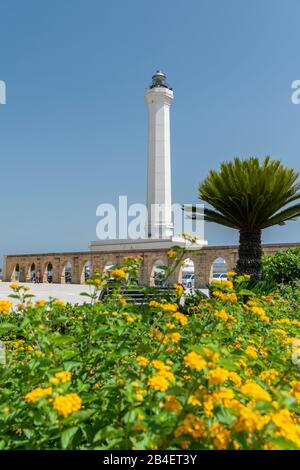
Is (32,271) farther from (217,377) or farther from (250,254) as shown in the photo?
(217,377)

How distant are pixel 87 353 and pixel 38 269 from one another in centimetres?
3337

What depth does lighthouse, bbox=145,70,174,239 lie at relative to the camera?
3559 cm

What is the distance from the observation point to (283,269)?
43.0 feet

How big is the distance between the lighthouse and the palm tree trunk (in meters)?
25.0

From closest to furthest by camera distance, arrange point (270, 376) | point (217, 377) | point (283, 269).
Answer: point (217, 377) → point (270, 376) → point (283, 269)

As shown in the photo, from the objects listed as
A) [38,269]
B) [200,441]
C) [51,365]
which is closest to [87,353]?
[51,365]

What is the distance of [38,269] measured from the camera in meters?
34.1

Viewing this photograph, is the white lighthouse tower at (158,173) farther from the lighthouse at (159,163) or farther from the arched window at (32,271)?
the arched window at (32,271)

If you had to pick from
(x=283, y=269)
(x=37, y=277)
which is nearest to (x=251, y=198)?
(x=283, y=269)

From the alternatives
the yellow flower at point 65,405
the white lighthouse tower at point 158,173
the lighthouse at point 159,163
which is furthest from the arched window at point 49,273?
the yellow flower at point 65,405

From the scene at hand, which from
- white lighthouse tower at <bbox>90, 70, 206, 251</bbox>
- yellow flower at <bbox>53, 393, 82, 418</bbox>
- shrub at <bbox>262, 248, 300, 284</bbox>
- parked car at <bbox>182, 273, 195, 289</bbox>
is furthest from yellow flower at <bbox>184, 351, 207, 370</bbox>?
white lighthouse tower at <bbox>90, 70, 206, 251</bbox>

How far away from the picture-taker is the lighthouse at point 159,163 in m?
35.6

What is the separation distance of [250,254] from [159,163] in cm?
2609

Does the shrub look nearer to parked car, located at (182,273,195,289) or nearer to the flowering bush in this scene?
parked car, located at (182,273,195,289)
